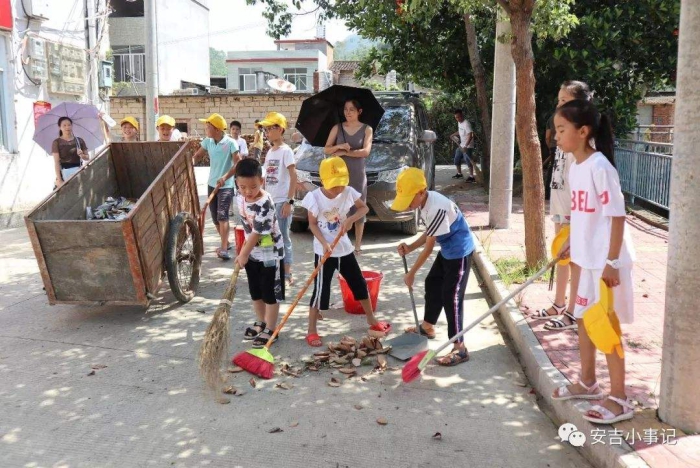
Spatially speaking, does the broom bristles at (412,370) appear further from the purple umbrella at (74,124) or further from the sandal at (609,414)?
the purple umbrella at (74,124)

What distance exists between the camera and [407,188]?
4320 millimetres

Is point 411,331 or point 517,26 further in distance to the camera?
point 517,26

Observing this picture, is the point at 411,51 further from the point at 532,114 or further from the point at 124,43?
the point at 124,43

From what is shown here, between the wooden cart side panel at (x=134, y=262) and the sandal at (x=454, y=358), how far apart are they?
8.03 ft

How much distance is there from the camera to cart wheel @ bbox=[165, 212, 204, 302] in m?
5.66

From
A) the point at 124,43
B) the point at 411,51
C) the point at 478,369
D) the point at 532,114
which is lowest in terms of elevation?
the point at 478,369

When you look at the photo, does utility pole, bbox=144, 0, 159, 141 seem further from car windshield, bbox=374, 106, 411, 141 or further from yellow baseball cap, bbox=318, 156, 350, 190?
yellow baseball cap, bbox=318, 156, 350, 190

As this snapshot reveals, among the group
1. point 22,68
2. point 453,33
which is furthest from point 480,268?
point 22,68

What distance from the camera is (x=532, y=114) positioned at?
20.9 ft

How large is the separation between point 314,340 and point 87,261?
1.98 meters

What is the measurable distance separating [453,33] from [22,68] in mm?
8325

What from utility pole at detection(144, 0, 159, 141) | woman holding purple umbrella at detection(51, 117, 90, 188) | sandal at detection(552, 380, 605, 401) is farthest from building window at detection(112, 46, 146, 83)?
sandal at detection(552, 380, 605, 401)

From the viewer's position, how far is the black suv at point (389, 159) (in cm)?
854

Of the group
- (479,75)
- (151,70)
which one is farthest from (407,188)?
(151,70)
